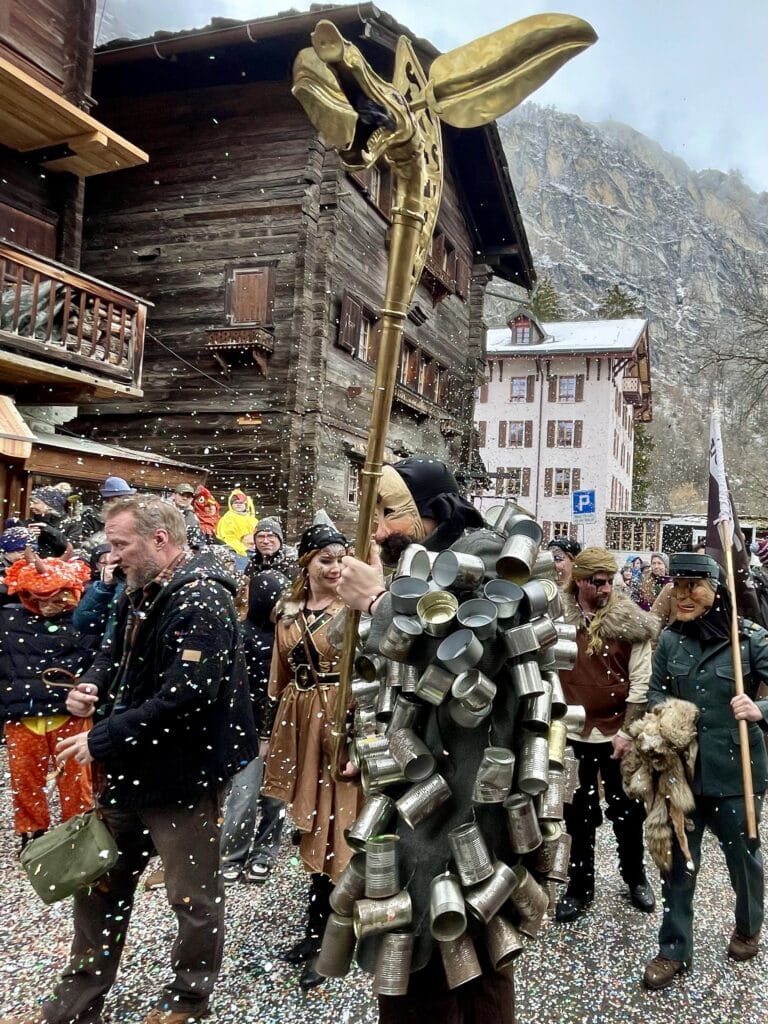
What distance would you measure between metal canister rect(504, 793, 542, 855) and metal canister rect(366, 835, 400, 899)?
0.32 m

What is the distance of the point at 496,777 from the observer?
187 centimetres

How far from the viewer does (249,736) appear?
3152 mm

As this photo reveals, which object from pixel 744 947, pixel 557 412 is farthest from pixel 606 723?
pixel 557 412

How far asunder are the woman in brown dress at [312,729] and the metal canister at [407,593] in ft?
5.63

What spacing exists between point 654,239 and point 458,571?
5915 inches

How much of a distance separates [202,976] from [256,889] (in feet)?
4.41

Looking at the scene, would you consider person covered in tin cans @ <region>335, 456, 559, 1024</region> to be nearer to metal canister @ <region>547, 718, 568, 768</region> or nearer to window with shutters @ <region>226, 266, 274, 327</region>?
metal canister @ <region>547, 718, 568, 768</region>

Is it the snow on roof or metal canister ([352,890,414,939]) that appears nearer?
metal canister ([352,890,414,939])

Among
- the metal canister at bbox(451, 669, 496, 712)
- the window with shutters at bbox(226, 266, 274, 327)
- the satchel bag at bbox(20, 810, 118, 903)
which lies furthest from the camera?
the window with shutters at bbox(226, 266, 274, 327)

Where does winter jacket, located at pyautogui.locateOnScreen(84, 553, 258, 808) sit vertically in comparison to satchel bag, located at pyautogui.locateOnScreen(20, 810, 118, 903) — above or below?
above

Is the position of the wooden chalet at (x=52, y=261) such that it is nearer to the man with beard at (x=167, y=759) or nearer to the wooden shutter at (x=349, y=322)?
the wooden shutter at (x=349, y=322)

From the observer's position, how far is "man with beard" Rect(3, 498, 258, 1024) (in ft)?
9.45

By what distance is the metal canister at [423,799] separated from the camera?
1.92m

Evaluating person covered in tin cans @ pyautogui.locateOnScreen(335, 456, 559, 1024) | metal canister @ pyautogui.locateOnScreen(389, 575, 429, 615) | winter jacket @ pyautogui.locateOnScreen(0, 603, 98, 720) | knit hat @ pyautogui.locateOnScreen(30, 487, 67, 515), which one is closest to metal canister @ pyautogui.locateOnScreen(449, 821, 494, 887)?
person covered in tin cans @ pyautogui.locateOnScreen(335, 456, 559, 1024)
